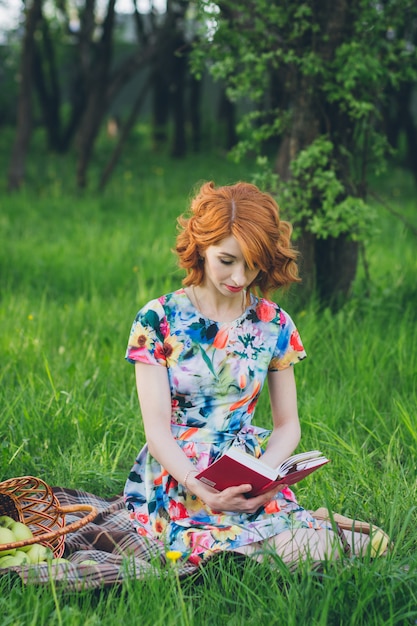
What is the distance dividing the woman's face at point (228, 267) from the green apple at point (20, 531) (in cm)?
107

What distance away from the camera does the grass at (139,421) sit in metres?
2.73

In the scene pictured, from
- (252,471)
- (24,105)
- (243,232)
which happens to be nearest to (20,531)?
(252,471)

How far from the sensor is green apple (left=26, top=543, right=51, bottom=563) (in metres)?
2.99

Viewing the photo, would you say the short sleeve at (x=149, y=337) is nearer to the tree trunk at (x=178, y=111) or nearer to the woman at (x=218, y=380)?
the woman at (x=218, y=380)

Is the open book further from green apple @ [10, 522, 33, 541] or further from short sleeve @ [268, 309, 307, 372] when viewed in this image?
green apple @ [10, 522, 33, 541]

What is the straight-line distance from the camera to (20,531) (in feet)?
10.2

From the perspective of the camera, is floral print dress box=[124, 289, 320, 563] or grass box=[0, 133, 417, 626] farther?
floral print dress box=[124, 289, 320, 563]

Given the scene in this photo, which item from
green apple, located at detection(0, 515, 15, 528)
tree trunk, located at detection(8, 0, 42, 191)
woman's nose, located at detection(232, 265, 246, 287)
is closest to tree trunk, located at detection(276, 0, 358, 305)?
woman's nose, located at detection(232, 265, 246, 287)

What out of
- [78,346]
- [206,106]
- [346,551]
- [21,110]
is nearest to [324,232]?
[78,346]

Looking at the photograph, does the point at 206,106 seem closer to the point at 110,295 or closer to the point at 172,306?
the point at 110,295

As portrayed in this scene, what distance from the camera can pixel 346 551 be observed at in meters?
3.09

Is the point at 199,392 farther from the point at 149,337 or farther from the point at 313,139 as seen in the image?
the point at 313,139

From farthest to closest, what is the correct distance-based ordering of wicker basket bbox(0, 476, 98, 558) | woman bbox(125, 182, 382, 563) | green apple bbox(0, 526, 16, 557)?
wicker basket bbox(0, 476, 98, 558) < woman bbox(125, 182, 382, 563) < green apple bbox(0, 526, 16, 557)

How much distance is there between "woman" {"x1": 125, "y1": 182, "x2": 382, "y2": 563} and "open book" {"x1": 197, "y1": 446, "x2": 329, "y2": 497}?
0.21ft
